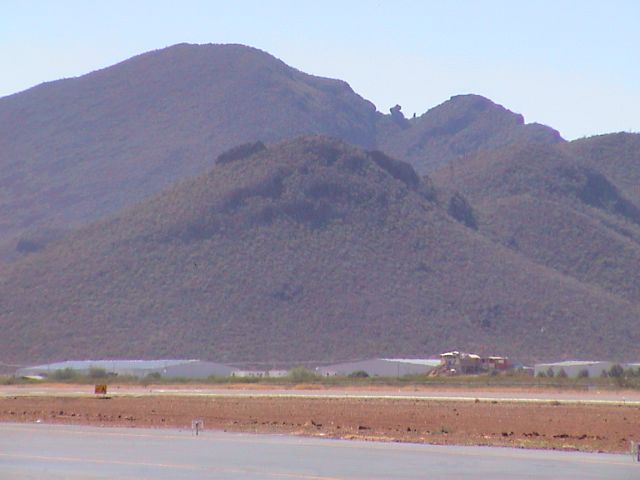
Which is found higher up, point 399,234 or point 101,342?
point 399,234

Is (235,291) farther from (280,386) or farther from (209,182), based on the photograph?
(280,386)

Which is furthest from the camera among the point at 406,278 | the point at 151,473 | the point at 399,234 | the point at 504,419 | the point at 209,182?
the point at 209,182

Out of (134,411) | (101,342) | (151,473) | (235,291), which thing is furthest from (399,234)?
(151,473)

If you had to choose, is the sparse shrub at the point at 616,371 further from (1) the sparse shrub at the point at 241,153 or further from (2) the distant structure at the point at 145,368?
(1) the sparse shrub at the point at 241,153

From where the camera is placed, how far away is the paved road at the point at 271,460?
24094 millimetres

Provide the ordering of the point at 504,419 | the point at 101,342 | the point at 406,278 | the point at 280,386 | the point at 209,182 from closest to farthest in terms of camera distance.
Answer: the point at 504,419, the point at 280,386, the point at 101,342, the point at 406,278, the point at 209,182

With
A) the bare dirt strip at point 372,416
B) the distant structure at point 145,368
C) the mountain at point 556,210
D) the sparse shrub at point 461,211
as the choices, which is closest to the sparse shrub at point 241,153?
the sparse shrub at point 461,211

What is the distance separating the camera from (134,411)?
47219 millimetres

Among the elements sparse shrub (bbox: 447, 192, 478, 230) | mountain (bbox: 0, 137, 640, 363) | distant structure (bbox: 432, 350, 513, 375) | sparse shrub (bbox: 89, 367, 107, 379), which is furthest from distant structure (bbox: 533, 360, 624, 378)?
sparse shrub (bbox: 447, 192, 478, 230)

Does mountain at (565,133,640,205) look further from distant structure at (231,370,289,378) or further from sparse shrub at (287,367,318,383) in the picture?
sparse shrub at (287,367,318,383)

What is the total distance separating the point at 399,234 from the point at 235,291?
20.5 metres

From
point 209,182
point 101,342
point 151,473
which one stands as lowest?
point 151,473

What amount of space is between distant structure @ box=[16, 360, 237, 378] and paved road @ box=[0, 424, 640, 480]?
202 feet

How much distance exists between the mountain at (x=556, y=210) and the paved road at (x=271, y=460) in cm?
10639
